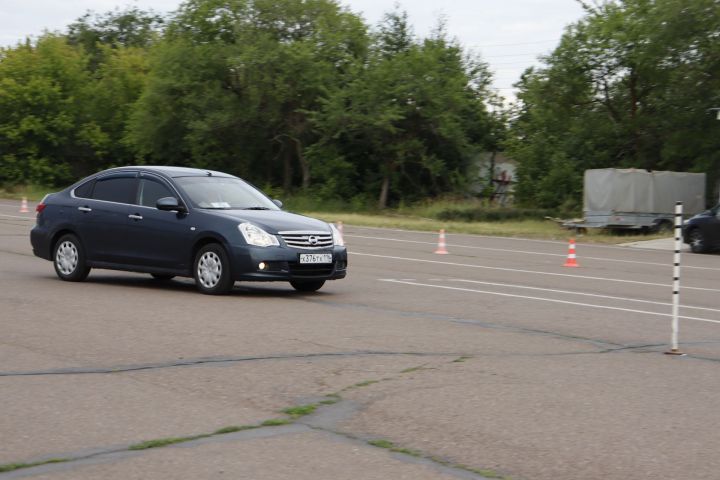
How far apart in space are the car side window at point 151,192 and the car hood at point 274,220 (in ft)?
3.23

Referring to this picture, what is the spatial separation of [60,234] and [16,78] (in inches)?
2028

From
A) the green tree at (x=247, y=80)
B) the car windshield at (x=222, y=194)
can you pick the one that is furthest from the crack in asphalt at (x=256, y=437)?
A: the green tree at (x=247, y=80)

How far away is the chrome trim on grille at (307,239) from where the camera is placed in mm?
13727

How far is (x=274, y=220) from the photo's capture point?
14.0 meters

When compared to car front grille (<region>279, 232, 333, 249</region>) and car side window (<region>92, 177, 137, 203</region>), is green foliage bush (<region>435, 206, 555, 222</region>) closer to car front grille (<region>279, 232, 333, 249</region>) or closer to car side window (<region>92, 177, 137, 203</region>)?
car side window (<region>92, 177, 137, 203</region>)

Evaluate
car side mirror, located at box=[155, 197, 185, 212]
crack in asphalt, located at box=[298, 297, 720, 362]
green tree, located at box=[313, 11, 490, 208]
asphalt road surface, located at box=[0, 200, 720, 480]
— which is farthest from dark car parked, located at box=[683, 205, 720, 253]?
green tree, located at box=[313, 11, 490, 208]

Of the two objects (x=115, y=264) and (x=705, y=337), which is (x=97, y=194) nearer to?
(x=115, y=264)

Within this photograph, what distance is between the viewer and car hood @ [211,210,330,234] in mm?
13742

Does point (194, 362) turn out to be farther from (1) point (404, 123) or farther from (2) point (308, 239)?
(1) point (404, 123)

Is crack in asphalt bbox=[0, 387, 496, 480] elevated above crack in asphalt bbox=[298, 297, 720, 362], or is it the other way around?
crack in asphalt bbox=[298, 297, 720, 362]

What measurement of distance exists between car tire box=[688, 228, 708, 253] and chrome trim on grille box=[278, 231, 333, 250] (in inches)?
688

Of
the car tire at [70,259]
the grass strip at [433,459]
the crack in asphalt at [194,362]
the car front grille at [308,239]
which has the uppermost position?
the car front grille at [308,239]

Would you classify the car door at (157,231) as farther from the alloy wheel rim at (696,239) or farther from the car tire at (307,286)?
the alloy wheel rim at (696,239)

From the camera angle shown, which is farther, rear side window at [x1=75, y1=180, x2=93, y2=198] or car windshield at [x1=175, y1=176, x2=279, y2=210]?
rear side window at [x1=75, y1=180, x2=93, y2=198]
